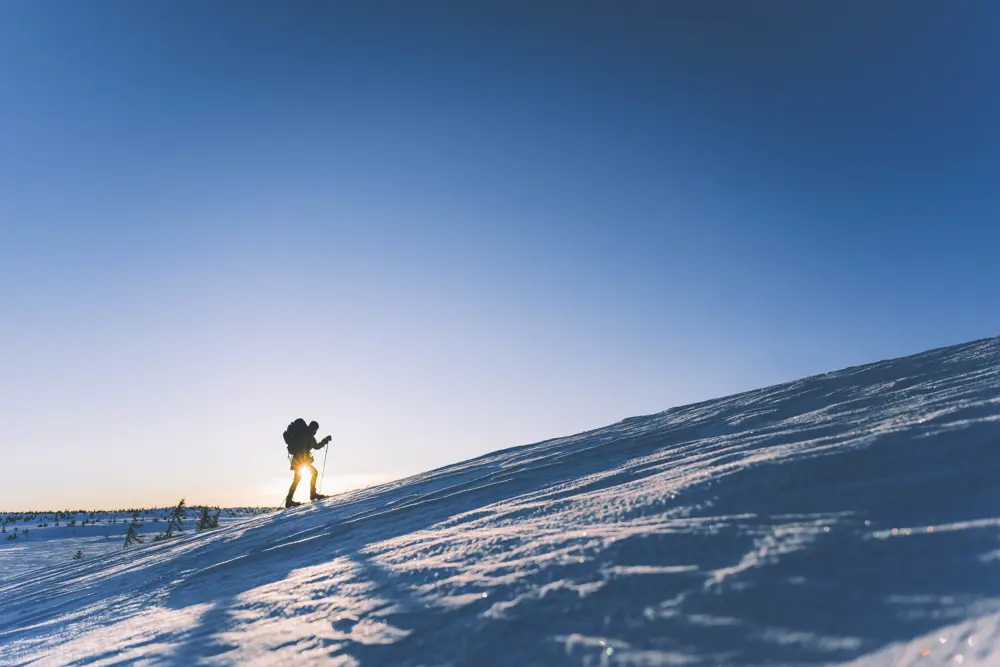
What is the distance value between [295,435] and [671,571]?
416 inches

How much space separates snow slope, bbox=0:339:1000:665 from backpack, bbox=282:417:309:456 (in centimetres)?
701

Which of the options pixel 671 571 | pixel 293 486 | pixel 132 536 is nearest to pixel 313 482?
pixel 293 486

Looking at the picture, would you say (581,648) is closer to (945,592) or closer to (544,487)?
(945,592)

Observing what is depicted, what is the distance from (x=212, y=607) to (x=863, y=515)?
3.00 m

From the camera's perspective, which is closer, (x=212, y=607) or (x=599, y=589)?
(x=599, y=589)

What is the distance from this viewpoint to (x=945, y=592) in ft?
4.65

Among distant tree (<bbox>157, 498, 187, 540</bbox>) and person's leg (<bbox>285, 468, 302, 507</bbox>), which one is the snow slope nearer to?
person's leg (<bbox>285, 468, 302, 507</bbox>)

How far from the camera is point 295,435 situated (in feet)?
37.1

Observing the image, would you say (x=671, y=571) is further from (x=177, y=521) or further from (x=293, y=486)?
(x=177, y=521)

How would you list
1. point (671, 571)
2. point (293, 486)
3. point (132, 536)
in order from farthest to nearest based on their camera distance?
point (132, 536) < point (293, 486) < point (671, 571)

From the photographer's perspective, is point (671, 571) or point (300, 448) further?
point (300, 448)

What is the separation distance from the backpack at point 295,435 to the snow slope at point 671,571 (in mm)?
7011

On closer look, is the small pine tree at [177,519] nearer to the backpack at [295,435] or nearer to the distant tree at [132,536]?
the distant tree at [132,536]

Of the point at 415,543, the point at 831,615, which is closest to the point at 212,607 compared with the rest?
the point at 415,543
